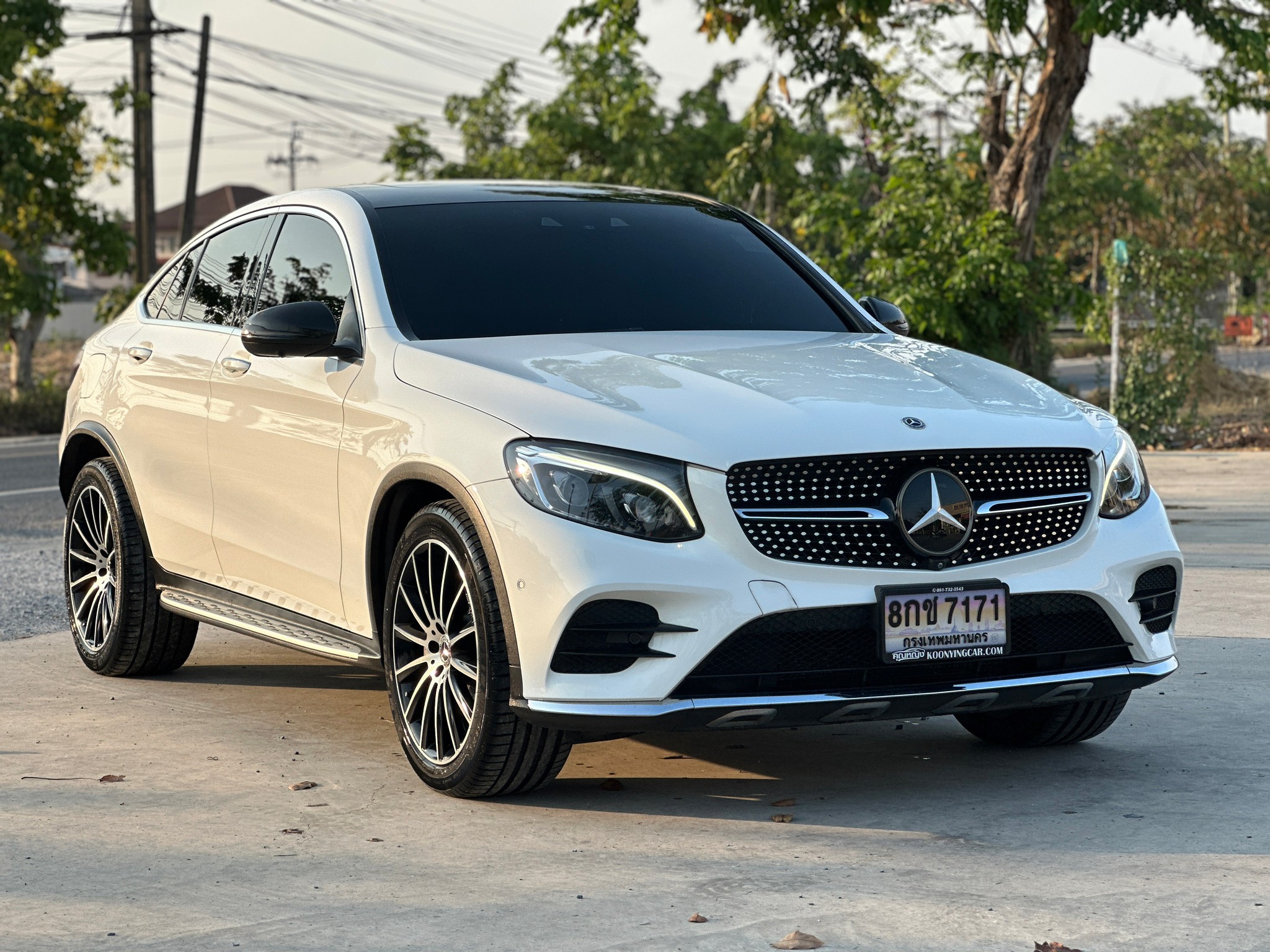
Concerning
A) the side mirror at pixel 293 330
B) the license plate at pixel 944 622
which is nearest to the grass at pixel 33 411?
the side mirror at pixel 293 330

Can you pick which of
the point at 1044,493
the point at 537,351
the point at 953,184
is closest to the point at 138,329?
the point at 537,351

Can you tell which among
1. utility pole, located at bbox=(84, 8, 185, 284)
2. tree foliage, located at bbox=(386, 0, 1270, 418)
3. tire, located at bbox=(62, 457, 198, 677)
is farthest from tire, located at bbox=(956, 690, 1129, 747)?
utility pole, located at bbox=(84, 8, 185, 284)

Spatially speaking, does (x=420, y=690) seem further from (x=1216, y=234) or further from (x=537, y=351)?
(x=1216, y=234)

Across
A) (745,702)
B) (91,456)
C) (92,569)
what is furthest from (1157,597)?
(91,456)

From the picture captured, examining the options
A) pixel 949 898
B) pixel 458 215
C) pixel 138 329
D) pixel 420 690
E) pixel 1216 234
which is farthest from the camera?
pixel 1216 234

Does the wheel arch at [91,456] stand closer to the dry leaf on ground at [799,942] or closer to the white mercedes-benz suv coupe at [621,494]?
the white mercedes-benz suv coupe at [621,494]

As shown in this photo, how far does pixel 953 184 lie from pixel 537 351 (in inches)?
500

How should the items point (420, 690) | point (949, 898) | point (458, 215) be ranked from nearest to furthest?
1. point (949, 898)
2. point (420, 690)
3. point (458, 215)

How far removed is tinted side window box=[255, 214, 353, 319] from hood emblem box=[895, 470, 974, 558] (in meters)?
2.08

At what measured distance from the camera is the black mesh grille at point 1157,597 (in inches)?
203

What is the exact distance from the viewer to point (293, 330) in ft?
18.3

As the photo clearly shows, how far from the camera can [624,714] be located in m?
4.64

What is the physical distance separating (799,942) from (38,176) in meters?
26.0

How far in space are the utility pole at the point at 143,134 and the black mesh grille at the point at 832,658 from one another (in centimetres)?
2694
